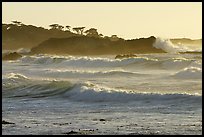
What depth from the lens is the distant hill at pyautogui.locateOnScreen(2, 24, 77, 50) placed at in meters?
103

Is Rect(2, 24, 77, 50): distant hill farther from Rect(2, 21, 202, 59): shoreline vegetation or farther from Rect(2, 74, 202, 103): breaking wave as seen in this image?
Rect(2, 74, 202, 103): breaking wave

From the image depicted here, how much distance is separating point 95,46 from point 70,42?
18.4ft

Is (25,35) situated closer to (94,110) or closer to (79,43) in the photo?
(79,43)

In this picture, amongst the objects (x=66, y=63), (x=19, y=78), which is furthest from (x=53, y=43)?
(x=19, y=78)

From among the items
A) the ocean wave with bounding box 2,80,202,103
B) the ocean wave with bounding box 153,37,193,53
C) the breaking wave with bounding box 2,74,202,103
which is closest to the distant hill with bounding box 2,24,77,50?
the ocean wave with bounding box 153,37,193,53

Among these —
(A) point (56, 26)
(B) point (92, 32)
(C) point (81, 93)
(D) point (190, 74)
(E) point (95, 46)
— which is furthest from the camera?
(A) point (56, 26)

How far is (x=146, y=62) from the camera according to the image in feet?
142

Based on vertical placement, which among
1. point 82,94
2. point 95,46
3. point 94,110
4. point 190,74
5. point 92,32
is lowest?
point 94,110

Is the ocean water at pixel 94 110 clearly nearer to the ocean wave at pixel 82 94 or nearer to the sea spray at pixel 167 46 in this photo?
the ocean wave at pixel 82 94

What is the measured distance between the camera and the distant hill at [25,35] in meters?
103

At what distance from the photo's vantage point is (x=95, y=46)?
80438 mm

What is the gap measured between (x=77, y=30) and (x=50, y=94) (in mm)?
79763

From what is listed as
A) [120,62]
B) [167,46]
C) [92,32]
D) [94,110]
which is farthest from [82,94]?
[92,32]

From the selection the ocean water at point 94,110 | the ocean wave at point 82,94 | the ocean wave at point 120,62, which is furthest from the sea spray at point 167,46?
the ocean wave at point 82,94
